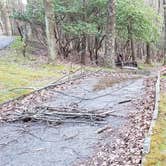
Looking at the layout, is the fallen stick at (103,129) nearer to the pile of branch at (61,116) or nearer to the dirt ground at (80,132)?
the dirt ground at (80,132)

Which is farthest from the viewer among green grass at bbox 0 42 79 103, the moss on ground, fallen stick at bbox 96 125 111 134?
green grass at bbox 0 42 79 103

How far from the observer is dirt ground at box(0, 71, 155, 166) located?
7086 millimetres

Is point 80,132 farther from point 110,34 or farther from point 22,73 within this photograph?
point 110,34

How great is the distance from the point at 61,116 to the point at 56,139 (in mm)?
1699

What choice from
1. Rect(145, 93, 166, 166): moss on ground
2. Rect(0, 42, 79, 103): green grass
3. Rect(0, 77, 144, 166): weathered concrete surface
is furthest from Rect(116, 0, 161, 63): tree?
Rect(145, 93, 166, 166): moss on ground

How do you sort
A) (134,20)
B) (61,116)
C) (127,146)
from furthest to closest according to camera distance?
1. (134,20)
2. (61,116)
3. (127,146)

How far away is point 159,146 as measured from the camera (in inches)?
267

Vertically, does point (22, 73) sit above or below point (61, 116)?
below

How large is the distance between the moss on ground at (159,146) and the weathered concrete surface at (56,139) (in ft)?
3.14

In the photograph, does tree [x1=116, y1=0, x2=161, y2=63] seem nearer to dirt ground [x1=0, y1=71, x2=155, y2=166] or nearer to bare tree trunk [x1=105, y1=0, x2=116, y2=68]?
bare tree trunk [x1=105, y1=0, x2=116, y2=68]

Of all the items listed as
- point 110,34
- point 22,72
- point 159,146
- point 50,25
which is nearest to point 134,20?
point 110,34

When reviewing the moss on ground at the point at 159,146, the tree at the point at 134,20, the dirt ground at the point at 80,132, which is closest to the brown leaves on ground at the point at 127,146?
the dirt ground at the point at 80,132

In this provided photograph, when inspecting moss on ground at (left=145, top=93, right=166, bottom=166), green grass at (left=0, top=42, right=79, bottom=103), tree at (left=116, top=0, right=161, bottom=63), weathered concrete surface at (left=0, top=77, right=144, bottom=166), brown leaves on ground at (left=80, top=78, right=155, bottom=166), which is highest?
tree at (left=116, top=0, right=161, bottom=63)

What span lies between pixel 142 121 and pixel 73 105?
307 centimetres
